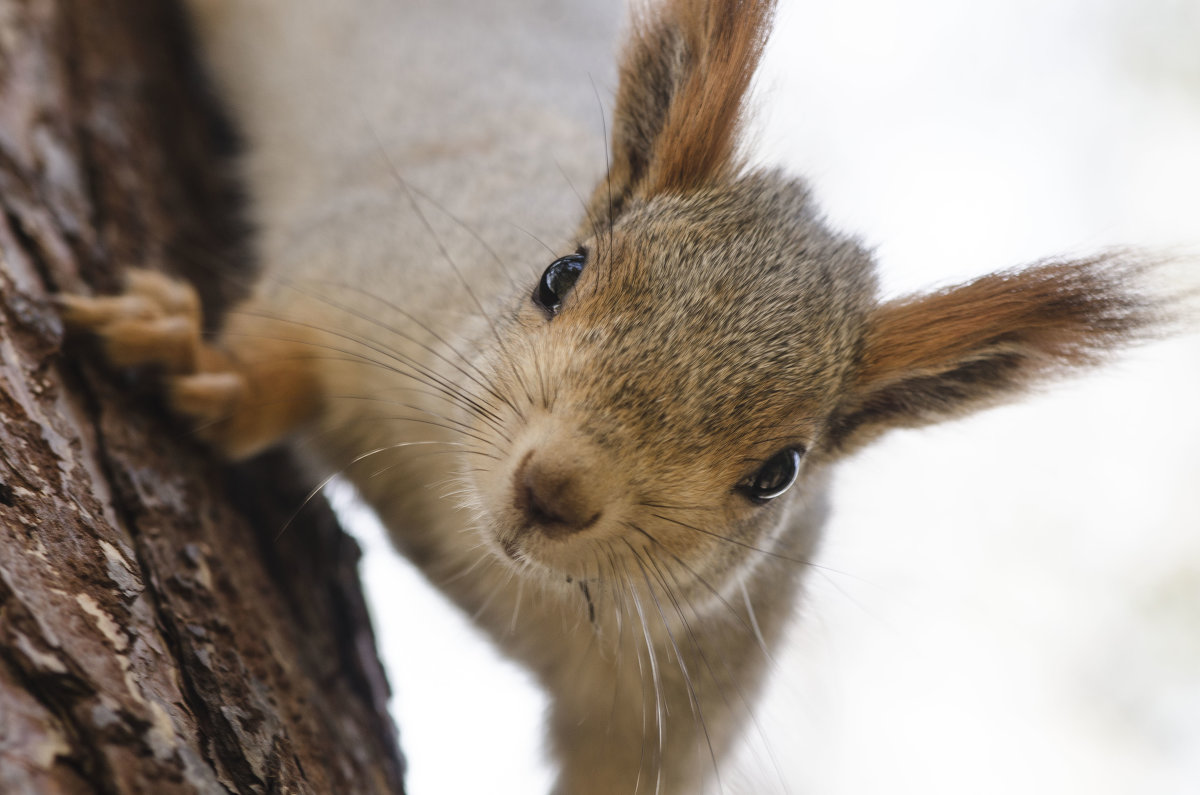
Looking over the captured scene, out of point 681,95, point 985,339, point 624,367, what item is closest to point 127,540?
point 624,367

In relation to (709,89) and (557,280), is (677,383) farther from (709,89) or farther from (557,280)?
(709,89)

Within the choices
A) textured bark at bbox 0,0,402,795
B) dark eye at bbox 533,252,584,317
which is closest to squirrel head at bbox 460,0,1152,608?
dark eye at bbox 533,252,584,317

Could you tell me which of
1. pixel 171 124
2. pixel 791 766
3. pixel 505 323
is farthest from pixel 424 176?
pixel 791 766

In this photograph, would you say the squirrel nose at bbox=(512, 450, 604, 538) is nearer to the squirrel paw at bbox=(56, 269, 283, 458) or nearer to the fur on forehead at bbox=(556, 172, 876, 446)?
the fur on forehead at bbox=(556, 172, 876, 446)

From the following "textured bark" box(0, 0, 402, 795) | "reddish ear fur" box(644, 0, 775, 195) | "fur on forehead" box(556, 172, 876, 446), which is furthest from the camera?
"reddish ear fur" box(644, 0, 775, 195)

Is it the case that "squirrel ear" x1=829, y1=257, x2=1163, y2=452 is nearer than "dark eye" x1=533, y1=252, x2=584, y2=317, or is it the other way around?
"squirrel ear" x1=829, y1=257, x2=1163, y2=452

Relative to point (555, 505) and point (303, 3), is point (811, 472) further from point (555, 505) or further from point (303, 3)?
point (303, 3)

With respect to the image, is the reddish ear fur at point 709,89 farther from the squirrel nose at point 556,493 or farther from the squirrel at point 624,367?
the squirrel nose at point 556,493
